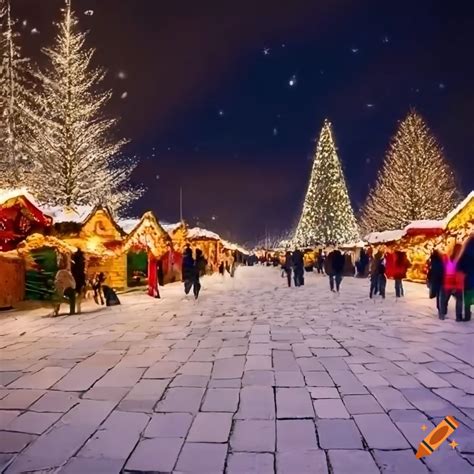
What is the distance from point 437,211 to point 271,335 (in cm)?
3331

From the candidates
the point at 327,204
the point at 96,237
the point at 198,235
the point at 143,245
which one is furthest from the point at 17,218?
the point at 327,204

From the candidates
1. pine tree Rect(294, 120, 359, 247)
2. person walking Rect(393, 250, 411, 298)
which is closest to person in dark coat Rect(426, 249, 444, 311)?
person walking Rect(393, 250, 411, 298)

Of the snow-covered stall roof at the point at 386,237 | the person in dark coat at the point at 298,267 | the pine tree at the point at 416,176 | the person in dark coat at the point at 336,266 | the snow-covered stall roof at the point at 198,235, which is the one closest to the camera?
the person in dark coat at the point at 336,266

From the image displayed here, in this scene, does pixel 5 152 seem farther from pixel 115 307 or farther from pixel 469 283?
pixel 469 283

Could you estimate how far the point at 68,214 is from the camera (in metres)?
17.6

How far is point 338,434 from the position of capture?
12.5ft

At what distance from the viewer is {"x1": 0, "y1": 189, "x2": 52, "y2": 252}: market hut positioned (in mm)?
13961

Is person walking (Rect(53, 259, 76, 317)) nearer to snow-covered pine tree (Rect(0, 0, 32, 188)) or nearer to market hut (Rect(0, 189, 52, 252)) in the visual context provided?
market hut (Rect(0, 189, 52, 252))

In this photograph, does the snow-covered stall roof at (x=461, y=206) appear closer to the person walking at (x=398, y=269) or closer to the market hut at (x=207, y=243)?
the person walking at (x=398, y=269)

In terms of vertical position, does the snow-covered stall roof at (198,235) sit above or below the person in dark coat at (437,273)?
above

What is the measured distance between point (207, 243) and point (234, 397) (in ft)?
107

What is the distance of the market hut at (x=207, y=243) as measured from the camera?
34.7 meters

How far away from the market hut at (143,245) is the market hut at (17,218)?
4235 mm

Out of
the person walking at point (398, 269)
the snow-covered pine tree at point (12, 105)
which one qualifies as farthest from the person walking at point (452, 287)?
the snow-covered pine tree at point (12, 105)
